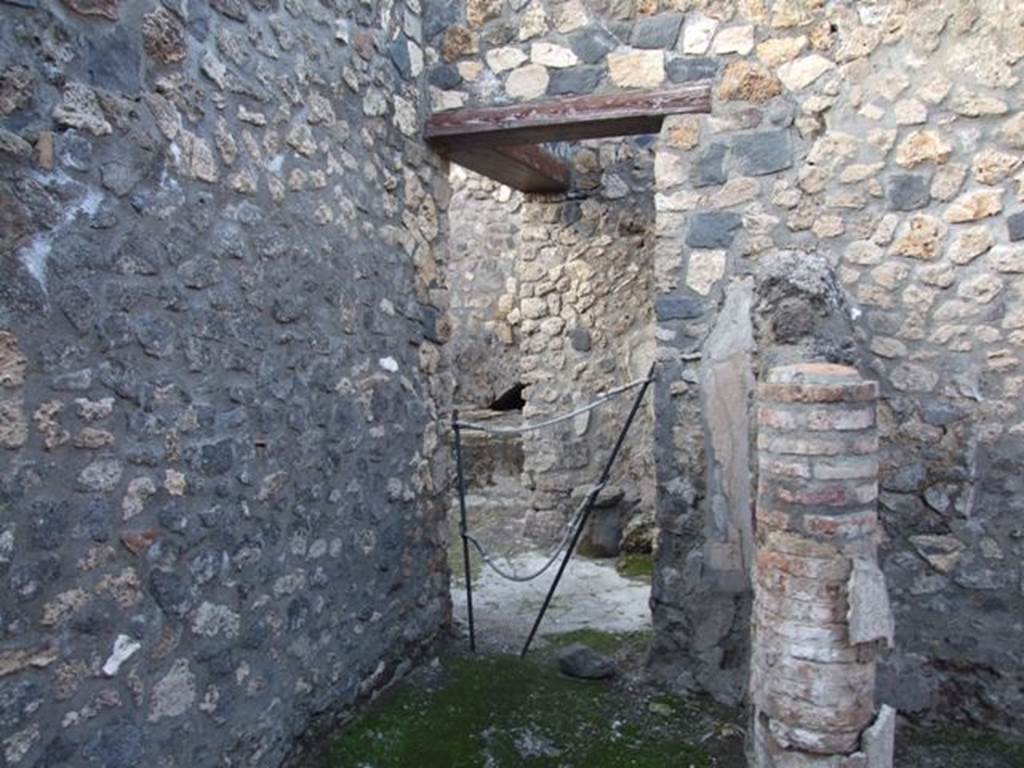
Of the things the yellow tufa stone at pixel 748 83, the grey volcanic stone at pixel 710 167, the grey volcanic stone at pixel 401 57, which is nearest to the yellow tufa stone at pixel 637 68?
the yellow tufa stone at pixel 748 83

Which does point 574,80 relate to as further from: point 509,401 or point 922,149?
point 509,401

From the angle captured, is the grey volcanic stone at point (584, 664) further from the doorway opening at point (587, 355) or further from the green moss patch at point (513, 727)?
the doorway opening at point (587, 355)

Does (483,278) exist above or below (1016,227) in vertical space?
below

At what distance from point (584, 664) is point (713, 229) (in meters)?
2.19

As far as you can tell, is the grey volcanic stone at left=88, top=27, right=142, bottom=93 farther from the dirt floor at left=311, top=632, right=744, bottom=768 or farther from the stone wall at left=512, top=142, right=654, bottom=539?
the stone wall at left=512, top=142, right=654, bottom=539

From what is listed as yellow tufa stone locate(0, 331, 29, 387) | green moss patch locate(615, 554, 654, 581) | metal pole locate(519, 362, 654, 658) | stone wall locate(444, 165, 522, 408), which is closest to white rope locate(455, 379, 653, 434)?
metal pole locate(519, 362, 654, 658)

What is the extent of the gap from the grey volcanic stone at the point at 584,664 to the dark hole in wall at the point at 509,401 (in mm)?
4055

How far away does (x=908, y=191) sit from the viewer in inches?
150

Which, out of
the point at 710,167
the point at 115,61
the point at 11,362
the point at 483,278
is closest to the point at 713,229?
the point at 710,167

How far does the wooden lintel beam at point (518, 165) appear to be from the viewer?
482cm

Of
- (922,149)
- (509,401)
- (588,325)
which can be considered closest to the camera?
(922,149)

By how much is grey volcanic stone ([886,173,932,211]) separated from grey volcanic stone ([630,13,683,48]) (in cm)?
116

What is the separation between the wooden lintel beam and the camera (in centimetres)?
482

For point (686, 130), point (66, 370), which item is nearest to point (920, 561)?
point (686, 130)
